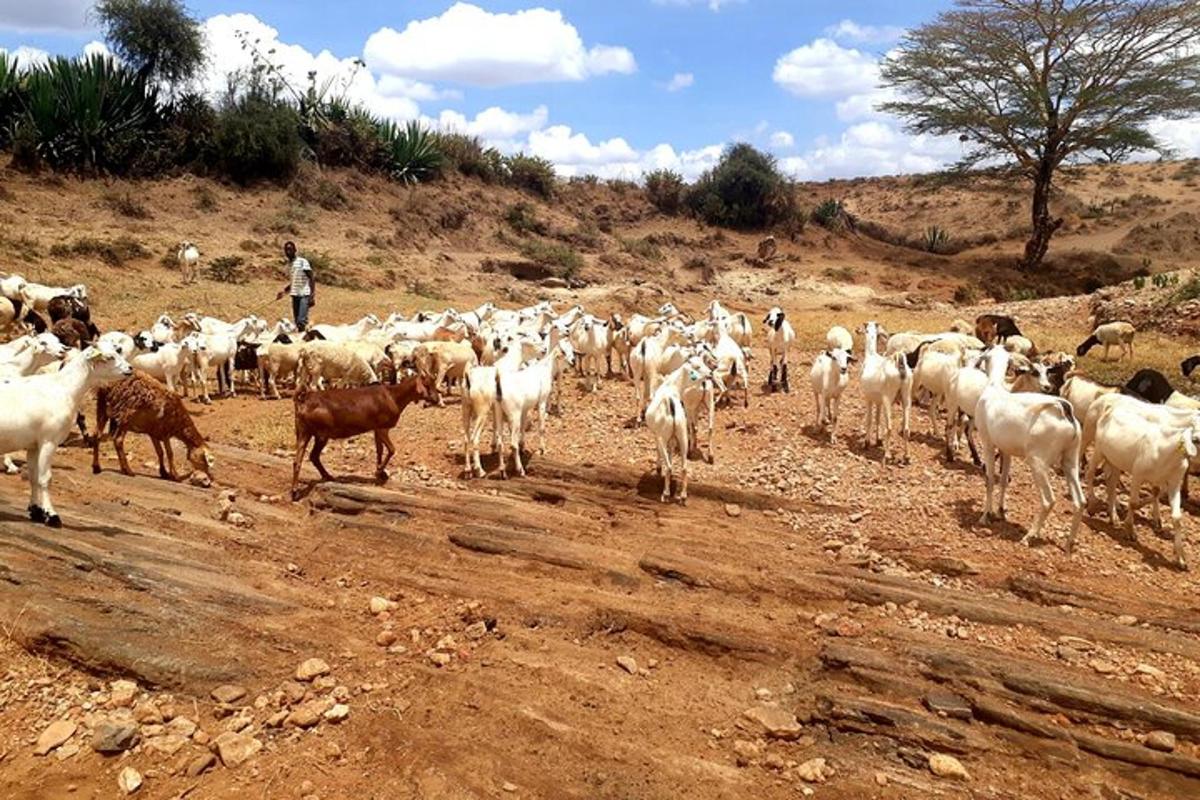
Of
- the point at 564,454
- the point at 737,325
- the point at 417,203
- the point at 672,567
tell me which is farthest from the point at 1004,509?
the point at 417,203

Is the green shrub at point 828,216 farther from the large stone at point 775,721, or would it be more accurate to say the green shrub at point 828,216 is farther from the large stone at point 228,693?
the large stone at point 228,693

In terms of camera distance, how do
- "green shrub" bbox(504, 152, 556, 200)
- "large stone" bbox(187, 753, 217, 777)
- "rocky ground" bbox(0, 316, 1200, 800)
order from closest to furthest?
"large stone" bbox(187, 753, 217, 777) < "rocky ground" bbox(0, 316, 1200, 800) < "green shrub" bbox(504, 152, 556, 200)

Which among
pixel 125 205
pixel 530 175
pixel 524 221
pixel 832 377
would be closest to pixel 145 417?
pixel 832 377

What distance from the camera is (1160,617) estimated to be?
6.74 m

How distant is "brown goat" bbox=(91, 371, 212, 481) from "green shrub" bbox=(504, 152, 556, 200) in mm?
34913

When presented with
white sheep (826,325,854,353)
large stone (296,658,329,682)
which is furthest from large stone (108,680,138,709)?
white sheep (826,325,854,353)

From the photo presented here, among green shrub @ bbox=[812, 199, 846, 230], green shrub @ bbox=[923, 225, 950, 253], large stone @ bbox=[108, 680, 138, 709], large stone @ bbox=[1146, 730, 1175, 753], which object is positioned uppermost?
green shrub @ bbox=[812, 199, 846, 230]

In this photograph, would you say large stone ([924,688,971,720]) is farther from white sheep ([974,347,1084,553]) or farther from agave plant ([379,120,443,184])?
agave plant ([379,120,443,184])

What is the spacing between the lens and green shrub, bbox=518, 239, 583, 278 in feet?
108

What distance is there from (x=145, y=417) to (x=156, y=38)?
29.3 m

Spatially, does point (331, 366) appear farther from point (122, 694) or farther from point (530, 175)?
point (530, 175)

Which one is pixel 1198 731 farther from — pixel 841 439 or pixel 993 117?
pixel 993 117

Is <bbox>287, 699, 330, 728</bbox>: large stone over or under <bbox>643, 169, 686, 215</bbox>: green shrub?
under

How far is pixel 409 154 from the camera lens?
37.2m
